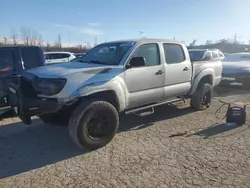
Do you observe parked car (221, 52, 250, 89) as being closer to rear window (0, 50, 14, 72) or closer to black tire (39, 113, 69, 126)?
black tire (39, 113, 69, 126)

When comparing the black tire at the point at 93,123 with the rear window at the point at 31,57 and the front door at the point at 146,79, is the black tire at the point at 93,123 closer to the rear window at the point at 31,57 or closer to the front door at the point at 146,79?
the front door at the point at 146,79

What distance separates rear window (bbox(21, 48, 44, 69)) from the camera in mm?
6402

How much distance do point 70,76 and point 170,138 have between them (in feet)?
7.30

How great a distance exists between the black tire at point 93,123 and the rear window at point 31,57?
9.65 feet

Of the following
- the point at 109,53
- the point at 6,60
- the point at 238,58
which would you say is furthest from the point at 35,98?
the point at 238,58

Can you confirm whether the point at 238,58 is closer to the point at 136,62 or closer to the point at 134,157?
the point at 136,62

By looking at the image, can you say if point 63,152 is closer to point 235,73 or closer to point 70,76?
point 70,76

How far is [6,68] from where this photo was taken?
6133 millimetres

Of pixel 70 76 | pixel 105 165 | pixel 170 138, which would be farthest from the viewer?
pixel 170 138

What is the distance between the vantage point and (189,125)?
224 inches

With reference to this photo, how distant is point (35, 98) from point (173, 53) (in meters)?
3.29

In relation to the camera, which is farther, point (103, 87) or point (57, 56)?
point (57, 56)

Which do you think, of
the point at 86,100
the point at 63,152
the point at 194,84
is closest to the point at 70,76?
the point at 86,100

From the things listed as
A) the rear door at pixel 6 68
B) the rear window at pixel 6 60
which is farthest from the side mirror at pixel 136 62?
the rear window at pixel 6 60
